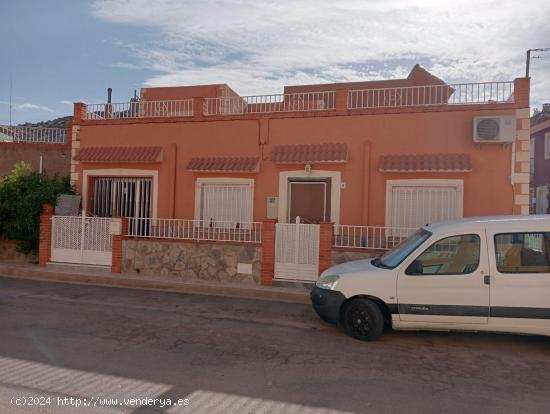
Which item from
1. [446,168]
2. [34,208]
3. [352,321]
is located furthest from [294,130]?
[34,208]

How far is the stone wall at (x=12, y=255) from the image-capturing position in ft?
40.7

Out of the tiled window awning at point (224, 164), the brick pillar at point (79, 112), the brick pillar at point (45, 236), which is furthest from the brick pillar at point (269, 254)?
the brick pillar at point (79, 112)

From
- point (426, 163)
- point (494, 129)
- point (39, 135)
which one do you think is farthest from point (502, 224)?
point (39, 135)

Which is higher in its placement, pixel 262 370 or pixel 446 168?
pixel 446 168

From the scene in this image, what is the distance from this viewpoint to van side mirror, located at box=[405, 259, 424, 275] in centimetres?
581

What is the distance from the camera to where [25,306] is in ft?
25.3

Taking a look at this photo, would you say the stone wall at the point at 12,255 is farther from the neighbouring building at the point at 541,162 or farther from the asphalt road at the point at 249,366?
the neighbouring building at the point at 541,162

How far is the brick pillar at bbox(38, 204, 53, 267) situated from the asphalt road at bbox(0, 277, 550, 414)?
4344mm

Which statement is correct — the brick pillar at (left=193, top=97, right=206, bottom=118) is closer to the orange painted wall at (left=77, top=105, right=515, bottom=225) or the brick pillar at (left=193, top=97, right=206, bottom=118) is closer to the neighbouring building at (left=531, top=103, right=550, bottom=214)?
the orange painted wall at (left=77, top=105, right=515, bottom=225)

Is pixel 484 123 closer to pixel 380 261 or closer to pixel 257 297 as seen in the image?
pixel 380 261

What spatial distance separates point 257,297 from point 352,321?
3474 mm

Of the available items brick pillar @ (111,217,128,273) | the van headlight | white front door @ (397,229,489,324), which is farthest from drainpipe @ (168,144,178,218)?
white front door @ (397,229,489,324)

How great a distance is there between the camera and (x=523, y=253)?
557 cm

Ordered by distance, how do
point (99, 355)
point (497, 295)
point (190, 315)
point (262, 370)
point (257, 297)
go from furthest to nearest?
point (257, 297) → point (190, 315) → point (497, 295) → point (99, 355) → point (262, 370)
